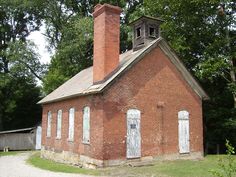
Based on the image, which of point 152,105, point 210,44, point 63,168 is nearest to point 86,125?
point 63,168

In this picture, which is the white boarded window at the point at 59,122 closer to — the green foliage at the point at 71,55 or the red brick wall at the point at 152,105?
the red brick wall at the point at 152,105

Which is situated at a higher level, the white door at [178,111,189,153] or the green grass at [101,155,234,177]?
the white door at [178,111,189,153]

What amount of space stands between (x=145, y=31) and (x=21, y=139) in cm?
2086

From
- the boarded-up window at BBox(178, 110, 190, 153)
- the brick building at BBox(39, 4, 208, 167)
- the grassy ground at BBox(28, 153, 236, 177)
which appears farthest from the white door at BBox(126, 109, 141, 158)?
the boarded-up window at BBox(178, 110, 190, 153)

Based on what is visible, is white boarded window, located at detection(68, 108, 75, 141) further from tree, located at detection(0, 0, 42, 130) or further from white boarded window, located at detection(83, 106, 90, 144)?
tree, located at detection(0, 0, 42, 130)

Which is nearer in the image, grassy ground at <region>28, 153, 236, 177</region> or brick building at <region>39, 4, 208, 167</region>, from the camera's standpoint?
grassy ground at <region>28, 153, 236, 177</region>

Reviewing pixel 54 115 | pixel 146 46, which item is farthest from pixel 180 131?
pixel 54 115

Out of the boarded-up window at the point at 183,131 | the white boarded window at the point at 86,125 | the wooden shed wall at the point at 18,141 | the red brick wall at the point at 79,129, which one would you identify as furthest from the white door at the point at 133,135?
the wooden shed wall at the point at 18,141

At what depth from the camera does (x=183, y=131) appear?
70.3 feet

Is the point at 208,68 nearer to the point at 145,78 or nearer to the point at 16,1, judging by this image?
the point at 145,78

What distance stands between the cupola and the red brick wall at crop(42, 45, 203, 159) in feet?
4.21

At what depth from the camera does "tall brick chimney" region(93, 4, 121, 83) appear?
19000mm

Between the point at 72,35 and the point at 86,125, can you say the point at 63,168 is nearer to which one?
the point at 86,125

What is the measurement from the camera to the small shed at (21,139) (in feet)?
114
